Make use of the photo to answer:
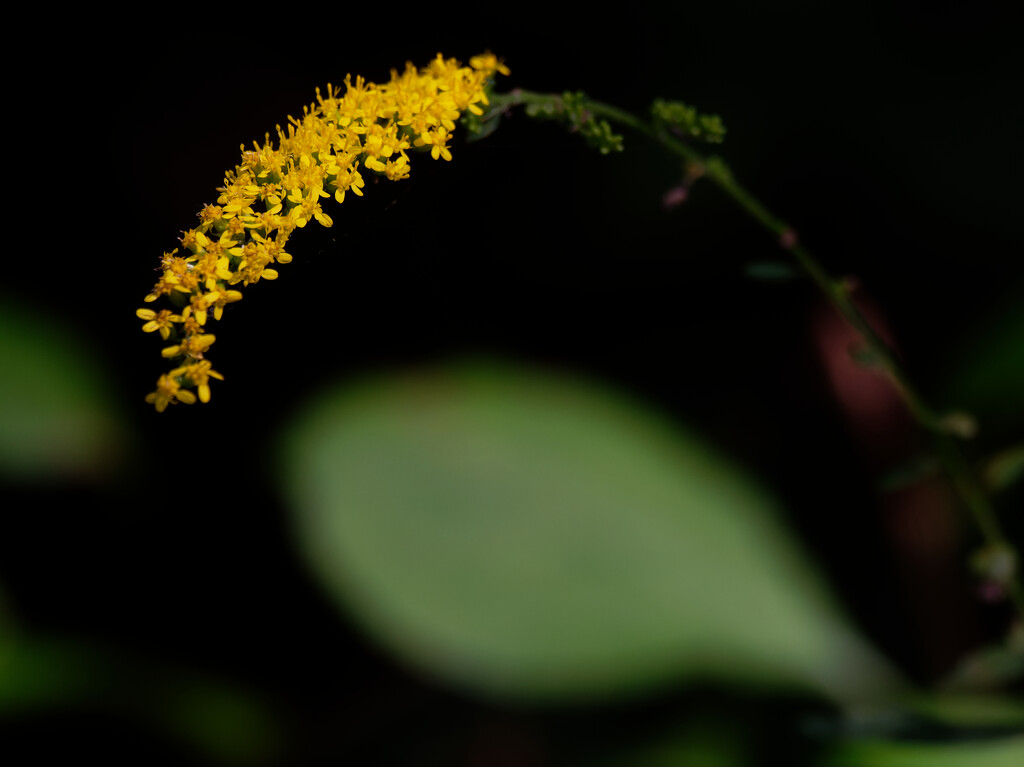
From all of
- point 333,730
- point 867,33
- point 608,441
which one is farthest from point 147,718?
point 867,33

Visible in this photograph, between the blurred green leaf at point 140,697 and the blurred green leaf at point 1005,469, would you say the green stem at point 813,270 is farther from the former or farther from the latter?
the blurred green leaf at point 140,697

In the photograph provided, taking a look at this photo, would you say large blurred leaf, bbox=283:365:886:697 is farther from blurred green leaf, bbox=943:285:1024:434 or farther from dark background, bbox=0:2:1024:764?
blurred green leaf, bbox=943:285:1024:434

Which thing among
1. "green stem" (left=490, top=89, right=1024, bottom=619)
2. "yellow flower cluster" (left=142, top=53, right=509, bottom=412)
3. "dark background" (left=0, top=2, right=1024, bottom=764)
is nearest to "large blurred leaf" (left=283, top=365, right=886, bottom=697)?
"dark background" (left=0, top=2, right=1024, bottom=764)

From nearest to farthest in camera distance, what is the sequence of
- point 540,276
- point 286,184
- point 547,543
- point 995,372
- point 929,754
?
point 286,184 → point 929,754 → point 547,543 → point 995,372 → point 540,276

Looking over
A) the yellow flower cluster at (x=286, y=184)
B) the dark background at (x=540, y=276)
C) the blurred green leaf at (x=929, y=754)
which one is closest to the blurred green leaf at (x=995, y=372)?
the dark background at (x=540, y=276)

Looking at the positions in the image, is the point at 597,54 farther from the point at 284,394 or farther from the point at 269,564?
the point at 269,564

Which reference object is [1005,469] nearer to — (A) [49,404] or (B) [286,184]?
(B) [286,184]

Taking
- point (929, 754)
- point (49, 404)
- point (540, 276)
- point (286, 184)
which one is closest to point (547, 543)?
point (929, 754)
